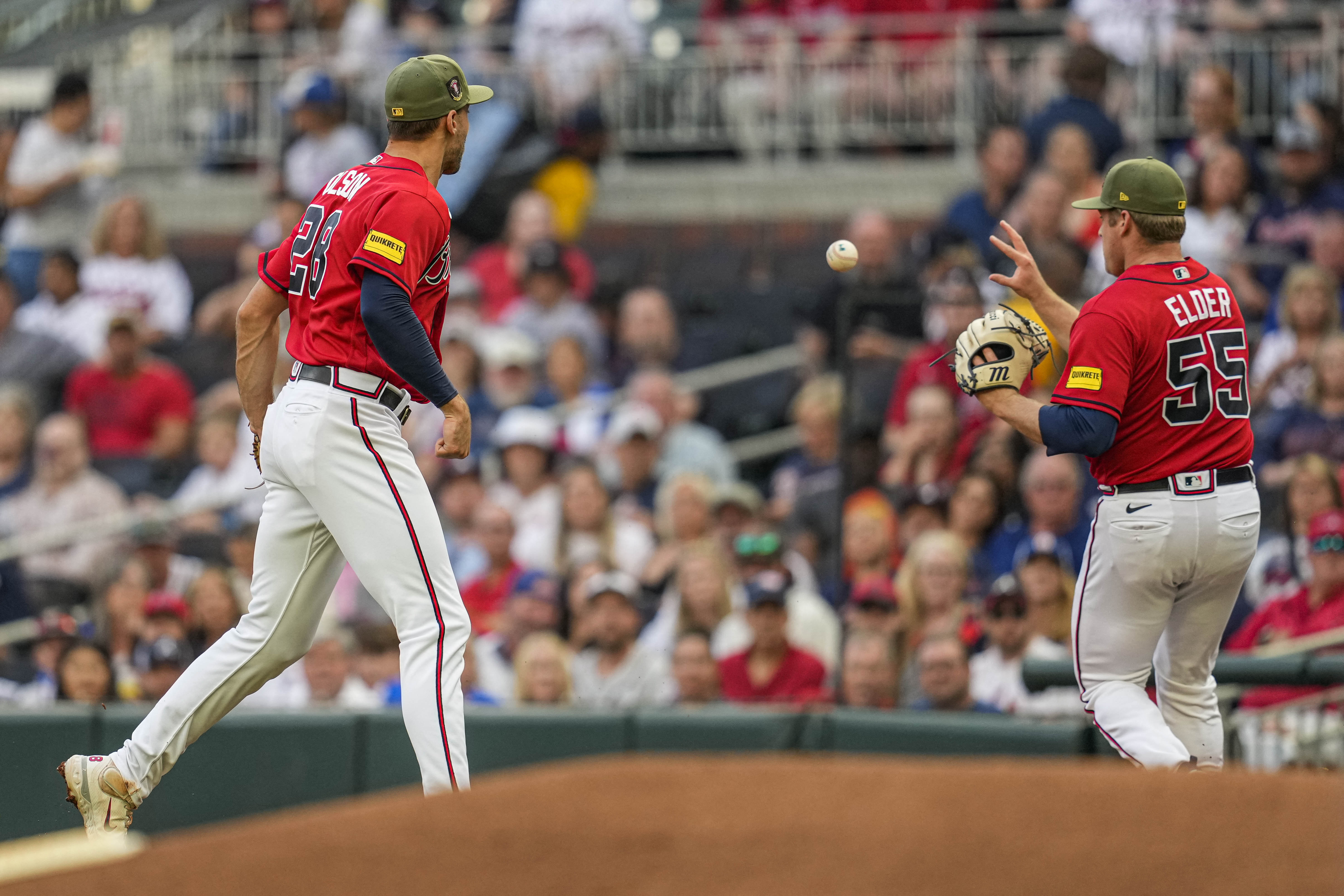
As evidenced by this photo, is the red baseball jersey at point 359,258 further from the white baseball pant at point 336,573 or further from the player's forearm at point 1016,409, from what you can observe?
the player's forearm at point 1016,409

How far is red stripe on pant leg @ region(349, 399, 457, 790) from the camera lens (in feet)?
15.0

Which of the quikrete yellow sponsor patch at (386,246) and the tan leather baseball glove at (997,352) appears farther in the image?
the tan leather baseball glove at (997,352)

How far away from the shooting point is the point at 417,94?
15.8 feet

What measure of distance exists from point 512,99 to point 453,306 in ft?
7.21

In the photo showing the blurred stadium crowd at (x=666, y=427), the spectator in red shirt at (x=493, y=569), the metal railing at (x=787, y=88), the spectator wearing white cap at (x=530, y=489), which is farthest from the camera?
the metal railing at (x=787, y=88)

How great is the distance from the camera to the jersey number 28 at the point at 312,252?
4.80 m

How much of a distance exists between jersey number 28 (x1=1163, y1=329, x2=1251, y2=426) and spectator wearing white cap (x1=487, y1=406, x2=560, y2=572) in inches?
170

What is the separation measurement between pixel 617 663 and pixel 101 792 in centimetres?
326

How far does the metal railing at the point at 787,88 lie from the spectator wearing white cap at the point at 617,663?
4.74m

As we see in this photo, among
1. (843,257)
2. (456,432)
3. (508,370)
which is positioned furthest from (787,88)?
(456,432)

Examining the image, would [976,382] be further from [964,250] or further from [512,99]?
[512,99]

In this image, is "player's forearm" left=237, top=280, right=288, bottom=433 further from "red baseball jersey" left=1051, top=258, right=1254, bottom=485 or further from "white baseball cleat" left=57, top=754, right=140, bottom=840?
"red baseball jersey" left=1051, top=258, right=1254, bottom=485

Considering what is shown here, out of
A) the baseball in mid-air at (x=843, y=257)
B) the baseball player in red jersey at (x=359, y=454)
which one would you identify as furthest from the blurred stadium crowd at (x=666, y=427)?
the baseball player in red jersey at (x=359, y=454)

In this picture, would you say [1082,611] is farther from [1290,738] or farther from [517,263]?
[517,263]
